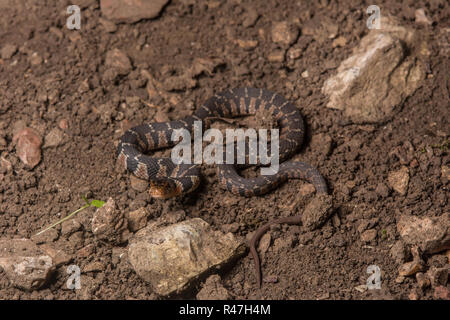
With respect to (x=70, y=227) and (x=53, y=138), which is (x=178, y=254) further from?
(x=53, y=138)

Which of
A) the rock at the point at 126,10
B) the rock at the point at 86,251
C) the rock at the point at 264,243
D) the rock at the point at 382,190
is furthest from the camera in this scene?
the rock at the point at 126,10

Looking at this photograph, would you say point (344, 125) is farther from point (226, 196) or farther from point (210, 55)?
point (210, 55)

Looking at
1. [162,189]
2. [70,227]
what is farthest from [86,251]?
[162,189]

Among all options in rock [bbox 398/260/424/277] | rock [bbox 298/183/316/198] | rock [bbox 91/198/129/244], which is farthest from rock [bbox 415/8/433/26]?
rock [bbox 91/198/129/244]

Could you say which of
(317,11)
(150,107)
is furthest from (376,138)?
(150,107)

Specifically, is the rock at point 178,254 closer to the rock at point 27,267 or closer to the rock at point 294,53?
the rock at point 27,267

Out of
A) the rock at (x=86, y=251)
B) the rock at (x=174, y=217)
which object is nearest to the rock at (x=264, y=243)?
the rock at (x=174, y=217)
